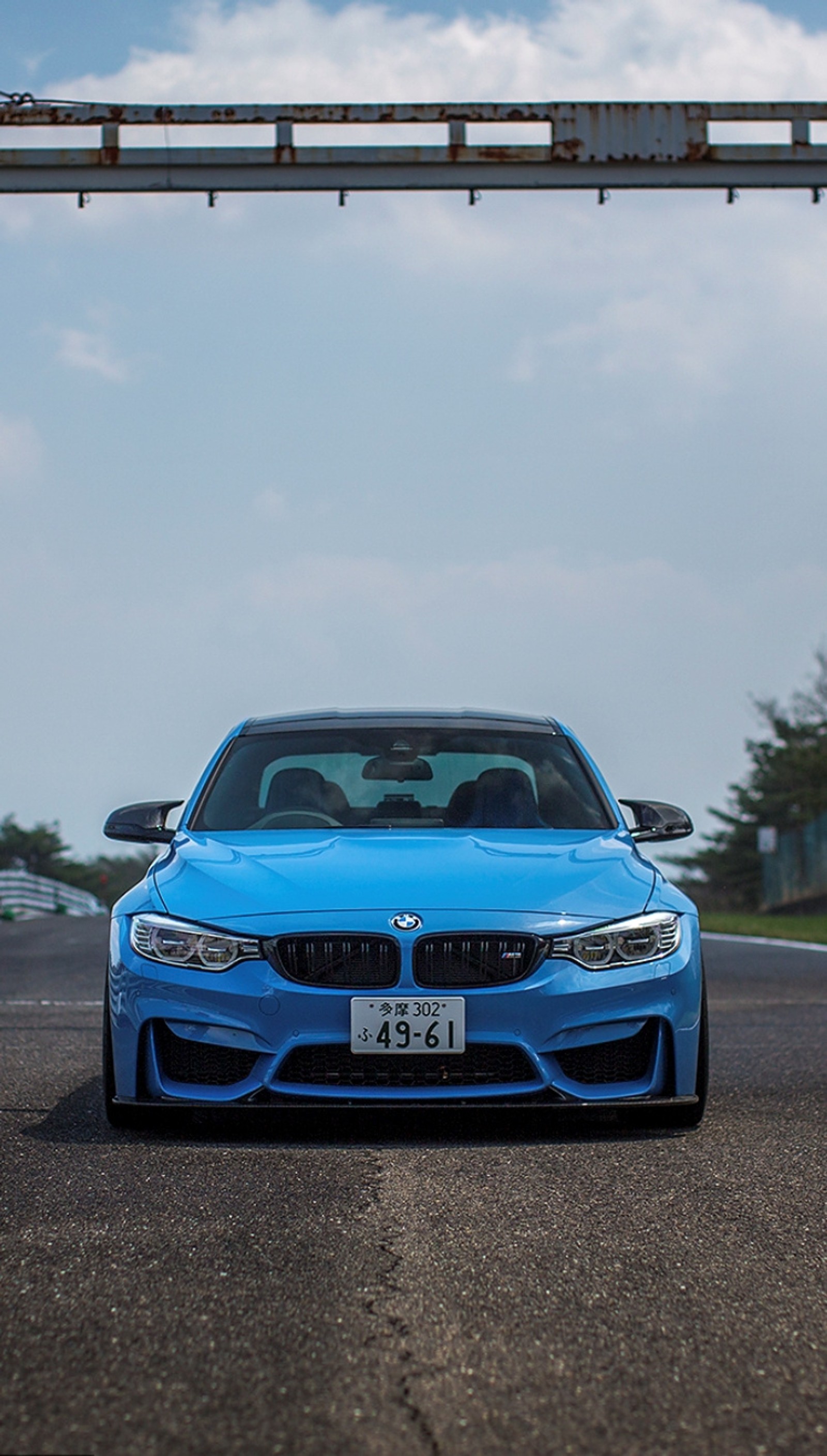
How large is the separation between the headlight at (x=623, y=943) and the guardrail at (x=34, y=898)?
99.1 feet

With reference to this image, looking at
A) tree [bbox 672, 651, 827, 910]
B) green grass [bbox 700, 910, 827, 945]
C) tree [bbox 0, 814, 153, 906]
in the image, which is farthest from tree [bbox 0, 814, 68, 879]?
green grass [bbox 700, 910, 827, 945]

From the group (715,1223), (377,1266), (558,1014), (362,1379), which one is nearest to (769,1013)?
(558,1014)

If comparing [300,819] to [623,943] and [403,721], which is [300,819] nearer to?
[403,721]

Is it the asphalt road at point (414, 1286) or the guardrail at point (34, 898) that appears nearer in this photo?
the asphalt road at point (414, 1286)

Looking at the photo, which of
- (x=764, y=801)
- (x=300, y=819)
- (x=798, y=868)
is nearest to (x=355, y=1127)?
(x=300, y=819)

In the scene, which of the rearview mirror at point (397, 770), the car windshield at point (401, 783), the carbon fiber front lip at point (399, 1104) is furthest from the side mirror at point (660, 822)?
the carbon fiber front lip at point (399, 1104)

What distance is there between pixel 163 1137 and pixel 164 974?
21.9 inches

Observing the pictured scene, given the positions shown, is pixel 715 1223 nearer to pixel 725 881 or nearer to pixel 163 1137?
pixel 163 1137

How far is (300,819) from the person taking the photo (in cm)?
684

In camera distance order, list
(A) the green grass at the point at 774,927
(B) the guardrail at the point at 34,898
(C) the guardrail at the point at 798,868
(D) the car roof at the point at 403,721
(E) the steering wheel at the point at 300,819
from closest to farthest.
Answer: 1. (E) the steering wheel at the point at 300,819
2. (D) the car roof at the point at 403,721
3. (A) the green grass at the point at 774,927
4. (B) the guardrail at the point at 34,898
5. (C) the guardrail at the point at 798,868

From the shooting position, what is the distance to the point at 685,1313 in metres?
3.46

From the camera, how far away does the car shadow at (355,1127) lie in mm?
5551

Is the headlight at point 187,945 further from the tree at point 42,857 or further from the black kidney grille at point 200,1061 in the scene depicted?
the tree at point 42,857

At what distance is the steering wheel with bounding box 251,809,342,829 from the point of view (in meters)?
6.80
